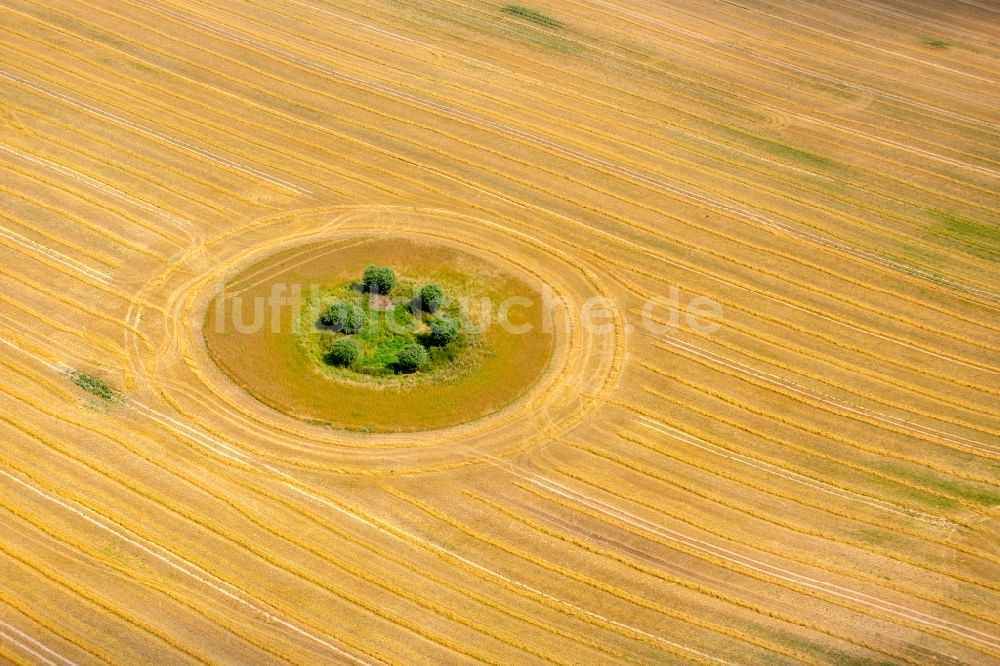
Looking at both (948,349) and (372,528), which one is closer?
(372,528)

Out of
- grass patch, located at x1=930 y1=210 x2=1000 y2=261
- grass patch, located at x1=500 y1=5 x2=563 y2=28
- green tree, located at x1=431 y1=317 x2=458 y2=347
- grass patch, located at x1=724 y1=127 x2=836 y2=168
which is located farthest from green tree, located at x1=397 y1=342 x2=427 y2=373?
grass patch, located at x1=500 y1=5 x2=563 y2=28

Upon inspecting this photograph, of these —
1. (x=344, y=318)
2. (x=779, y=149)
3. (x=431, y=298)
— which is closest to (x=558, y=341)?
(x=431, y=298)

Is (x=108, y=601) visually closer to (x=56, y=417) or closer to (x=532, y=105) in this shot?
(x=56, y=417)

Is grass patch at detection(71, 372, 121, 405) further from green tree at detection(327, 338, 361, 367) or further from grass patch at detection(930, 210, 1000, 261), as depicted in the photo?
grass patch at detection(930, 210, 1000, 261)

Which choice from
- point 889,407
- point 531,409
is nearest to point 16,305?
point 531,409

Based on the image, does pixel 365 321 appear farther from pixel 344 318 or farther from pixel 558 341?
pixel 558 341

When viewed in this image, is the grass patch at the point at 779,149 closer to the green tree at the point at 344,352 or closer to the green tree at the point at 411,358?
the green tree at the point at 411,358
